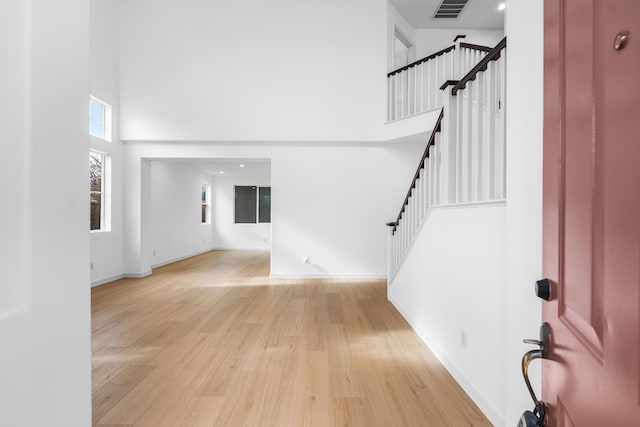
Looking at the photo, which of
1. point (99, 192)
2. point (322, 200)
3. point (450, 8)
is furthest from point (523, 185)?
point (450, 8)

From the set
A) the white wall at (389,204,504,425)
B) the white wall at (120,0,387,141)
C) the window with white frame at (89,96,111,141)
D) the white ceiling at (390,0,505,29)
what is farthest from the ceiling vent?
the window with white frame at (89,96,111,141)

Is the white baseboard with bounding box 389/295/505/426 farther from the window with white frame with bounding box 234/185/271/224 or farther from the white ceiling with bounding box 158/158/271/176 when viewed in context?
the window with white frame with bounding box 234/185/271/224

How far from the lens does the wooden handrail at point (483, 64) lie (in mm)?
1843

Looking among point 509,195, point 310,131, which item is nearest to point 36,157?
point 509,195

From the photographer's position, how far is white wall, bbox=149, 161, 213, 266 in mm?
7297

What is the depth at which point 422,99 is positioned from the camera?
522 centimetres

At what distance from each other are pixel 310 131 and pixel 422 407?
4921 millimetres

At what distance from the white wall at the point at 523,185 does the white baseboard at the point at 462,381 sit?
2.27 feet

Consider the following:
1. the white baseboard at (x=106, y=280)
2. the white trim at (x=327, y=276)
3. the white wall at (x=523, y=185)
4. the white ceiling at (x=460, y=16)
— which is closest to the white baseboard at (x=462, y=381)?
the white wall at (x=523, y=185)

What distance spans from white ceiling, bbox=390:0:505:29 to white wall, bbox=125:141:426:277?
2906mm

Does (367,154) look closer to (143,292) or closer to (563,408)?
(143,292)

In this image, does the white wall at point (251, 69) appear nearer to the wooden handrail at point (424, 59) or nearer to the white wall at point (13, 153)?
the wooden handrail at point (424, 59)

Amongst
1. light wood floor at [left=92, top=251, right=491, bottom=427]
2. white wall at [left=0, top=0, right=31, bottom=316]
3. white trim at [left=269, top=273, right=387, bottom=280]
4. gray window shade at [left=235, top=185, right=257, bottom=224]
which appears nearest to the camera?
Result: white wall at [left=0, top=0, right=31, bottom=316]

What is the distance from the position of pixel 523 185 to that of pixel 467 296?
53.1 inches
